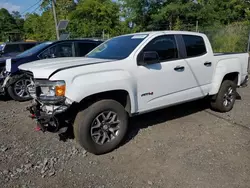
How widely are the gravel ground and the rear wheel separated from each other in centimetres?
34

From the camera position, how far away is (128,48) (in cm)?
415

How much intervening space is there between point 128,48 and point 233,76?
2.92 m

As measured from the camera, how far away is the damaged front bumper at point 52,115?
130 inches

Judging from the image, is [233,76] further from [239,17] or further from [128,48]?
[239,17]

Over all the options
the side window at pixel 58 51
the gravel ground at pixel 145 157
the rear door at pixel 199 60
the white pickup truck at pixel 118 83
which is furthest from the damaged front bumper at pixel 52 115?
the side window at pixel 58 51

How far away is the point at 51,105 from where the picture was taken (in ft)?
11.2

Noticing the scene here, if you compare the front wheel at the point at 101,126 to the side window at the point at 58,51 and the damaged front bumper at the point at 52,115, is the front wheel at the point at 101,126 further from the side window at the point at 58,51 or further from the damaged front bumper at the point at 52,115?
the side window at the point at 58,51

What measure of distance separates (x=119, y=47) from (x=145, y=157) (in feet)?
6.60

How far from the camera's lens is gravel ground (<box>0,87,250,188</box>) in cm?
304

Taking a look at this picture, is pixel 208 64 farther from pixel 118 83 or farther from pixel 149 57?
pixel 118 83

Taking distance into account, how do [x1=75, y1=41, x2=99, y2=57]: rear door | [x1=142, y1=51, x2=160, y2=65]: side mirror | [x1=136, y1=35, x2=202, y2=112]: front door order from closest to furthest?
1. [x1=142, y1=51, x2=160, y2=65]: side mirror
2. [x1=136, y1=35, x2=202, y2=112]: front door
3. [x1=75, y1=41, x2=99, y2=57]: rear door

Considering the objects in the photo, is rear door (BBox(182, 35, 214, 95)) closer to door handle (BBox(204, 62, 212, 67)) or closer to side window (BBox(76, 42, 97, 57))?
door handle (BBox(204, 62, 212, 67))

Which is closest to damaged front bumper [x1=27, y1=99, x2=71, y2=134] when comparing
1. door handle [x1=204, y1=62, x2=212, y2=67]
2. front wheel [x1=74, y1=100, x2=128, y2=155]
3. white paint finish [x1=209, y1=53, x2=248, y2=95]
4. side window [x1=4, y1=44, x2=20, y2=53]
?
front wheel [x1=74, y1=100, x2=128, y2=155]

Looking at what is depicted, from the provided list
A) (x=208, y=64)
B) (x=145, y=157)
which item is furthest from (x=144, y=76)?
(x=208, y=64)
